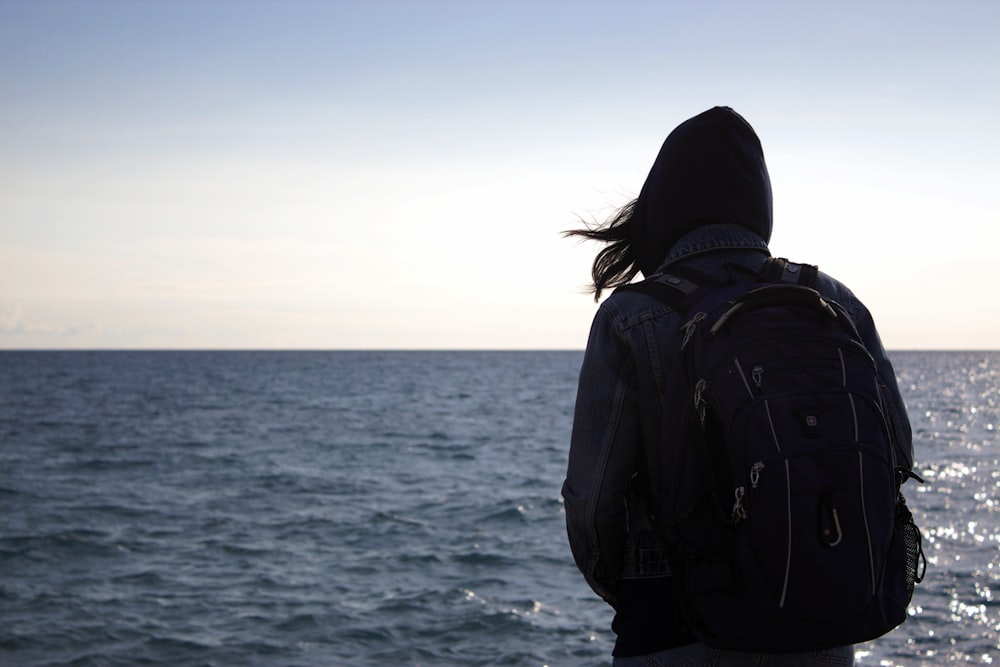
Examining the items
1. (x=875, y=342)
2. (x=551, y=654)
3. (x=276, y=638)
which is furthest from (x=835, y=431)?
(x=276, y=638)

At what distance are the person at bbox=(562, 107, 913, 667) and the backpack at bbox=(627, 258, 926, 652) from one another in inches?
2.8

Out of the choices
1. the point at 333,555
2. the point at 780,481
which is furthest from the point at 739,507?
the point at 333,555

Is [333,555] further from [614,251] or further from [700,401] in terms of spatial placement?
[700,401]

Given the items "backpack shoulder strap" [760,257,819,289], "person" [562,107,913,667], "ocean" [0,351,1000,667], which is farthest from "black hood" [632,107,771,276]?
"ocean" [0,351,1000,667]

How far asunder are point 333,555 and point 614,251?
32.5ft

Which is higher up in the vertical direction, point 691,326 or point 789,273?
point 789,273

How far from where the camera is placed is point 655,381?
1.90 meters

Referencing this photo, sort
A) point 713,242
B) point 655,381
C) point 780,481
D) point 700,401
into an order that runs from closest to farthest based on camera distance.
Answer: point 780,481
point 700,401
point 655,381
point 713,242

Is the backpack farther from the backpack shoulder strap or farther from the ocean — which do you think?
the ocean

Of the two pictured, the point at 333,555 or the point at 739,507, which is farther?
the point at 333,555

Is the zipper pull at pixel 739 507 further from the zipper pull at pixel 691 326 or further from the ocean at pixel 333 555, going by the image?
the ocean at pixel 333 555

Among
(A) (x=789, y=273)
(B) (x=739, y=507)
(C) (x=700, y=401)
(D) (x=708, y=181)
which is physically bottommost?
(B) (x=739, y=507)

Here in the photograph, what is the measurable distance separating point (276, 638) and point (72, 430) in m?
23.8

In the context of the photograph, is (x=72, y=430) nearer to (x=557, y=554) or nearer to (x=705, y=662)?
(x=557, y=554)
